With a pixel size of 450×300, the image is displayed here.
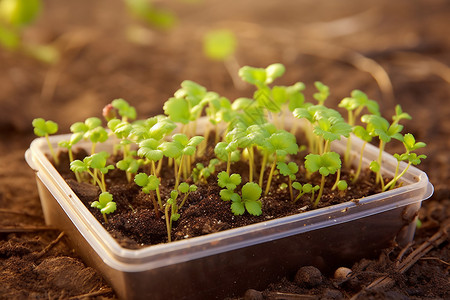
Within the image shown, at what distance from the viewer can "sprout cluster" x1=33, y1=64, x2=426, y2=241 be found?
1.37 m

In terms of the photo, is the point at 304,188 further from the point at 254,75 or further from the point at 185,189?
the point at 254,75

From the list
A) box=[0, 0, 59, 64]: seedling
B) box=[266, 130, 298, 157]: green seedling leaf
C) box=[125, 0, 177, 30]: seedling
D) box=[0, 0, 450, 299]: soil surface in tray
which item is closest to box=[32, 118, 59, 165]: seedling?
box=[0, 0, 450, 299]: soil surface in tray

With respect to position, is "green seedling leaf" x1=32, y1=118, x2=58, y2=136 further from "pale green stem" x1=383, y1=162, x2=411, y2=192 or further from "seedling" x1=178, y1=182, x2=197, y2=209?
"pale green stem" x1=383, y1=162, x2=411, y2=192

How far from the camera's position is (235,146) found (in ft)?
4.36

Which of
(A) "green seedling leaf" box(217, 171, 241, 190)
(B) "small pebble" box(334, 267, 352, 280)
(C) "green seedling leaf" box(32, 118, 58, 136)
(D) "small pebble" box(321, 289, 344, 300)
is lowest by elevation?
(B) "small pebble" box(334, 267, 352, 280)

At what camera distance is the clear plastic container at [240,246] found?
1215 millimetres

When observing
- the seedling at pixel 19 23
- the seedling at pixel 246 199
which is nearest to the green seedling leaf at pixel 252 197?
the seedling at pixel 246 199

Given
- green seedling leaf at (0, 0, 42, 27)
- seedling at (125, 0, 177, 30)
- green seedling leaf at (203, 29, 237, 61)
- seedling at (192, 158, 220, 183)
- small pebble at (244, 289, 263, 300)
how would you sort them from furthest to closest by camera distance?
seedling at (125, 0, 177, 30) → green seedling leaf at (203, 29, 237, 61) → green seedling leaf at (0, 0, 42, 27) → seedling at (192, 158, 220, 183) → small pebble at (244, 289, 263, 300)

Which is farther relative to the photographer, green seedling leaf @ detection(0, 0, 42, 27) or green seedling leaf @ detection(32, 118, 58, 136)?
green seedling leaf @ detection(0, 0, 42, 27)

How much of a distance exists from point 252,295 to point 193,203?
12.6 inches

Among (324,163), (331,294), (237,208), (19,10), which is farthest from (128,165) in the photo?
(19,10)

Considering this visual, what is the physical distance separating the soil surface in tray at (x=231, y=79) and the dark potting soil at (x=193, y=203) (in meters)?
0.16

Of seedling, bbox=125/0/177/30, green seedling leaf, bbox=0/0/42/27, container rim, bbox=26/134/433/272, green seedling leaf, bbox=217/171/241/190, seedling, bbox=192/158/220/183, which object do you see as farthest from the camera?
Answer: seedling, bbox=125/0/177/30

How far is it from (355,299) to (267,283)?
0.79 ft
